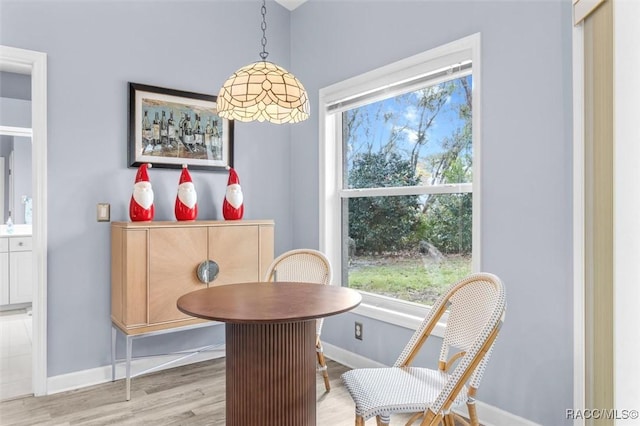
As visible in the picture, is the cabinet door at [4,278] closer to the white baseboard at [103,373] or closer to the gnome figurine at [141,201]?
the white baseboard at [103,373]

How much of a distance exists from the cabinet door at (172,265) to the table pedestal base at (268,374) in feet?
3.57

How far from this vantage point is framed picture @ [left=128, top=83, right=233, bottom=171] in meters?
2.99

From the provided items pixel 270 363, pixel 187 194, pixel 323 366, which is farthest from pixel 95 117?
pixel 323 366

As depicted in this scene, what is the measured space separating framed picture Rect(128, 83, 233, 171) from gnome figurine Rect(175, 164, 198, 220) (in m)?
0.26

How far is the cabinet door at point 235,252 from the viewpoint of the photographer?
2.94m

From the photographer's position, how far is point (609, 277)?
47.9 inches

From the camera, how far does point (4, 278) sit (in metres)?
4.90

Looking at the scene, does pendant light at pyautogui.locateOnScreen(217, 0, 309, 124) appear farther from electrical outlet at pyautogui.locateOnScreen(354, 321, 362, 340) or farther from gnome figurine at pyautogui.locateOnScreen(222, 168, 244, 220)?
electrical outlet at pyautogui.locateOnScreen(354, 321, 362, 340)

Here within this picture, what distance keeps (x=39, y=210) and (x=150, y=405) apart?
1397 mm

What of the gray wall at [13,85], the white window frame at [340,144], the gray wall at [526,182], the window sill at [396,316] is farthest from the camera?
the gray wall at [13,85]

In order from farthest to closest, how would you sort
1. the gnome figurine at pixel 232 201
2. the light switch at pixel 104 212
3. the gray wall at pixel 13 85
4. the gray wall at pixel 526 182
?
the gray wall at pixel 13 85
the gnome figurine at pixel 232 201
the light switch at pixel 104 212
the gray wall at pixel 526 182

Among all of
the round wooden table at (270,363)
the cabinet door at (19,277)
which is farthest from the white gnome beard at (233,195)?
the cabinet door at (19,277)

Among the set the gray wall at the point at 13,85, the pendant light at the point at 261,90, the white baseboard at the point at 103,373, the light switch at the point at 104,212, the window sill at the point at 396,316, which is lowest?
the white baseboard at the point at 103,373

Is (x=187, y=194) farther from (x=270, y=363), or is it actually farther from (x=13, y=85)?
(x=13, y=85)
